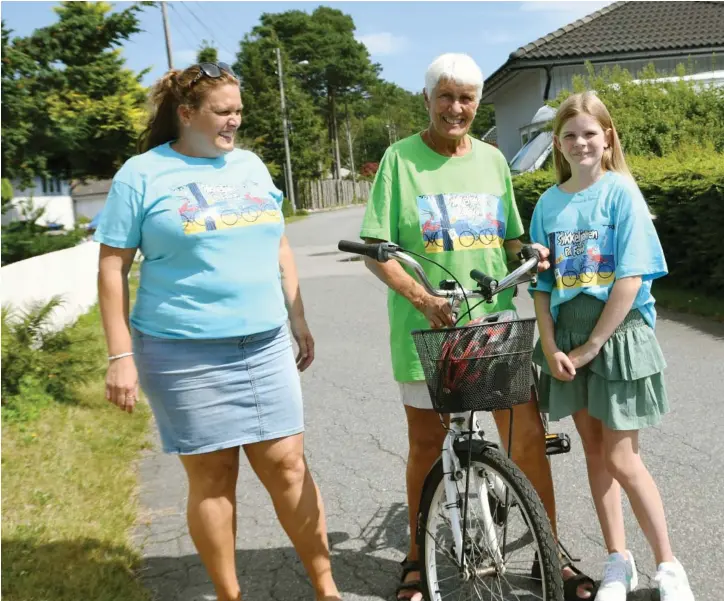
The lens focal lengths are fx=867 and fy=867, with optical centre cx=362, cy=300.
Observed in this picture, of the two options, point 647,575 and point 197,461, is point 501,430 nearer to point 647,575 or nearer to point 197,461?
point 647,575

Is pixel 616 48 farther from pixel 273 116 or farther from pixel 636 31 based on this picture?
pixel 273 116

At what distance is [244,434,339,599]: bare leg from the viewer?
10.3 ft

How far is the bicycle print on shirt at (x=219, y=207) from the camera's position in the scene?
2877 millimetres

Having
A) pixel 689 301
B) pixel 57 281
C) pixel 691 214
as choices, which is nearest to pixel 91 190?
pixel 57 281

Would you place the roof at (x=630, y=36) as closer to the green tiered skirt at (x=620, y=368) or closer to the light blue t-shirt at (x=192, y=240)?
the green tiered skirt at (x=620, y=368)

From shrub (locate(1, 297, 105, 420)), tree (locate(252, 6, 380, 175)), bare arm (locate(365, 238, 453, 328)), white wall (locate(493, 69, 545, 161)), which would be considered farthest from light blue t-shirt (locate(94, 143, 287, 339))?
tree (locate(252, 6, 380, 175))

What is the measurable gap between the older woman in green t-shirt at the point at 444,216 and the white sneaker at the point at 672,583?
0.27 meters

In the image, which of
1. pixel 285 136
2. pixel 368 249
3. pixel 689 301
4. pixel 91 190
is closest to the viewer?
pixel 368 249

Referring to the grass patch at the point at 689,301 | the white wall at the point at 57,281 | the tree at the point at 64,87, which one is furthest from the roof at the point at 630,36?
the white wall at the point at 57,281

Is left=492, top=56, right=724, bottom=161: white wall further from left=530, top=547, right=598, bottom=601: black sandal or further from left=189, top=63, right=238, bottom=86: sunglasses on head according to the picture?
left=189, top=63, right=238, bottom=86: sunglasses on head

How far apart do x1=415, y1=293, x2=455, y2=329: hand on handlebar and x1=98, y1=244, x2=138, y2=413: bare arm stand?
1.00 meters

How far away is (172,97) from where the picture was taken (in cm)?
298

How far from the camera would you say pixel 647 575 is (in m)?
3.42

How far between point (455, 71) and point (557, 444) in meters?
1.57
